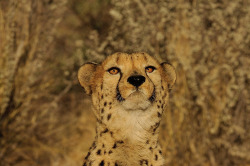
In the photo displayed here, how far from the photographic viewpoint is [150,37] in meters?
4.32

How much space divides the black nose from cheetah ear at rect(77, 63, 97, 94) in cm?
35

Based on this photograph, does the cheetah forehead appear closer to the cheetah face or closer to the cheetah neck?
the cheetah face

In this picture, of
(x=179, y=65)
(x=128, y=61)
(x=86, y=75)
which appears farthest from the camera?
(x=179, y=65)

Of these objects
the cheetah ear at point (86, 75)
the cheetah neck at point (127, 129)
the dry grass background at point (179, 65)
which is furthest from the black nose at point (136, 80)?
the dry grass background at point (179, 65)

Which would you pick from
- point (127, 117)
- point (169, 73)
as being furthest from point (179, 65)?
point (127, 117)

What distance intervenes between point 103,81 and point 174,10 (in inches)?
79.4

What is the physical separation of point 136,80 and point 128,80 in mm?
43

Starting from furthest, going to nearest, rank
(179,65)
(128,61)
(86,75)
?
(179,65)
(86,75)
(128,61)

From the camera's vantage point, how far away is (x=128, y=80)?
2279 mm

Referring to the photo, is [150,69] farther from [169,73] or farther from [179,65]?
[179,65]

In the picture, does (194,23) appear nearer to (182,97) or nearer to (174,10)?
(174,10)

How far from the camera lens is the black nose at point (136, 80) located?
226cm

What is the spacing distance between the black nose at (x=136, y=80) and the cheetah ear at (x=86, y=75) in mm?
353

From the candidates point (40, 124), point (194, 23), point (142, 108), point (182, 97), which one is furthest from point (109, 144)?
point (40, 124)
